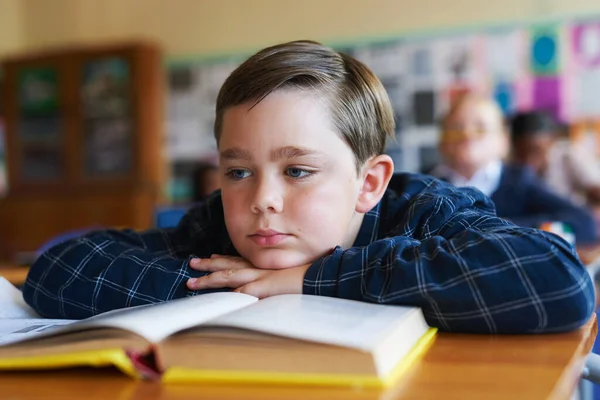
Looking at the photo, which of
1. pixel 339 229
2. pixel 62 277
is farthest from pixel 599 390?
pixel 62 277

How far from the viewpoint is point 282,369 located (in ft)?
1.61

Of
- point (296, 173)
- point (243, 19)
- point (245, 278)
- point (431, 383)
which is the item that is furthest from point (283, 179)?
point (243, 19)

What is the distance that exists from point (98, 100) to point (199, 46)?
2.97 ft

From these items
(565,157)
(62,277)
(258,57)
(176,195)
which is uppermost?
(258,57)

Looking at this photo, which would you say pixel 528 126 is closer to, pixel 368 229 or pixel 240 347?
pixel 368 229

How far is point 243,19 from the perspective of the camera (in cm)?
487

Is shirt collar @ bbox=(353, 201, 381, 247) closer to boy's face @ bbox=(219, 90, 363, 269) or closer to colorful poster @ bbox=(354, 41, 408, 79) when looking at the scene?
boy's face @ bbox=(219, 90, 363, 269)

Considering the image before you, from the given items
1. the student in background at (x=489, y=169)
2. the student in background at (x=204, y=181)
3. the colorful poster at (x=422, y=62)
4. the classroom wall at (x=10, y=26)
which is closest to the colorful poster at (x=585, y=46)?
the colorful poster at (x=422, y=62)

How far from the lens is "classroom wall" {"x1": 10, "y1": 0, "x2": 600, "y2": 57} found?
4160mm

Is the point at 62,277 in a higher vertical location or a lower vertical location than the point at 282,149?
lower

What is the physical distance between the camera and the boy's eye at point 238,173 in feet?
2.75

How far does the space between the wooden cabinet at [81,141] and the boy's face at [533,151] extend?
2.77m

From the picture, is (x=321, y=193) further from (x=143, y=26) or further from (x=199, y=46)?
(x=143, y=26)

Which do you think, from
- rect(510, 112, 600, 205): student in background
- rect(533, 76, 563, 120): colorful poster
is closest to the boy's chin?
rect(510, 112, 600, 205): student in background
